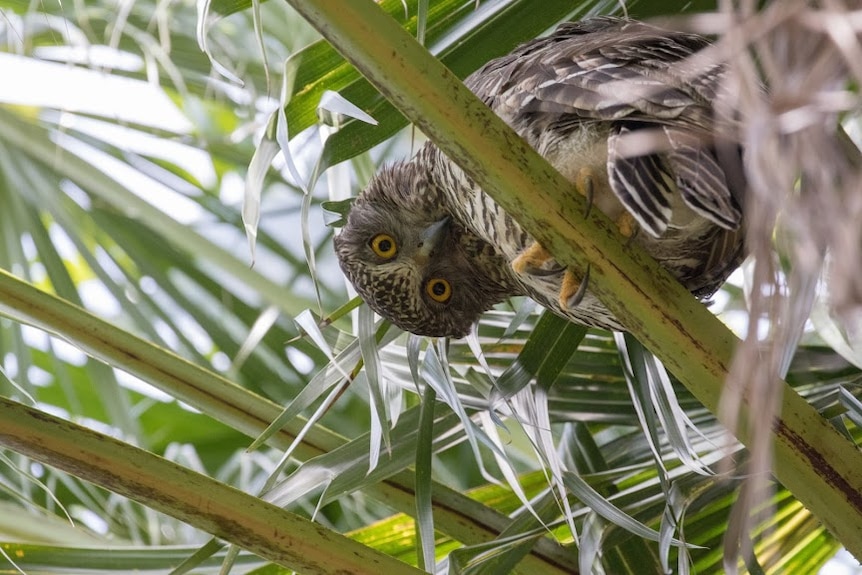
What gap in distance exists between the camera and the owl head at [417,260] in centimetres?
181

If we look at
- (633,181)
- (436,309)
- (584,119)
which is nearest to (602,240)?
(633,181)

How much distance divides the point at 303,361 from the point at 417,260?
A: 754mm

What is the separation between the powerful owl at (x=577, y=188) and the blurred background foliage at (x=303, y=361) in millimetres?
78

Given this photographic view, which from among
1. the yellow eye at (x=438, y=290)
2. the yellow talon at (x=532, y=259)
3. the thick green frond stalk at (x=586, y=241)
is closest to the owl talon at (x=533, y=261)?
the yellow talon at (x=532, y=259)

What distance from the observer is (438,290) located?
6.07 ft

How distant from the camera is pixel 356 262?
1.94 metres

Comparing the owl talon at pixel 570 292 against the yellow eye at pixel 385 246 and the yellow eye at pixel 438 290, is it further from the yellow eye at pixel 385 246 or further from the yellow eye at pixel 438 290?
the yellow eye at pixel 385 246

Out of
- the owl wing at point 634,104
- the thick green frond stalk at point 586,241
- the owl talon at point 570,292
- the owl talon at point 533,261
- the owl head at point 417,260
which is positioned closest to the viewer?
the thick green frond stalk at point 586,241

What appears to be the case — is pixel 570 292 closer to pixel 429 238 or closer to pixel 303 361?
pixel 429 238

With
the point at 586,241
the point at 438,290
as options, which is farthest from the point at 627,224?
the point at 438,290

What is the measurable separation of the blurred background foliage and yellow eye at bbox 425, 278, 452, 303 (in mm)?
123

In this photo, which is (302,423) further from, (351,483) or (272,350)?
(272,350)

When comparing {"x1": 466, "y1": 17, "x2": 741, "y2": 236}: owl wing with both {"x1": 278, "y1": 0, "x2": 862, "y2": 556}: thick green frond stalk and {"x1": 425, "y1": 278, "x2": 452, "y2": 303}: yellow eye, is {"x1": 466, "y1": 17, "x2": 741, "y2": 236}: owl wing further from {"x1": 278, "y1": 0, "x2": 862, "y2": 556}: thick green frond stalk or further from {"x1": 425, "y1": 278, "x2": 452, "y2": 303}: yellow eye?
{"x1": 425, "y1": 278, "x2": 452, "y2": 303}: yellow eye

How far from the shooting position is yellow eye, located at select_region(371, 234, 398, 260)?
191 cm
